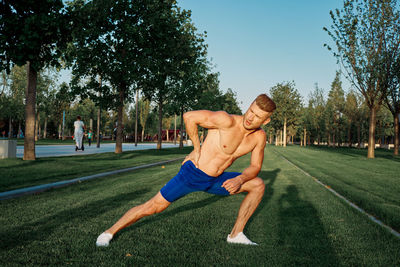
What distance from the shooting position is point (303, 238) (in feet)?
14.6

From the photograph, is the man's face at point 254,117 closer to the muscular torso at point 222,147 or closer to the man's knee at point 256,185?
the muscular torso at point 222,147

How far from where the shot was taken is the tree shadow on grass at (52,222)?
4.06m

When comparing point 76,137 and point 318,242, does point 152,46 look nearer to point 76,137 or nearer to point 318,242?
point 76,137

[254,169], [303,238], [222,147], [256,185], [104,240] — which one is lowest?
[303,238]

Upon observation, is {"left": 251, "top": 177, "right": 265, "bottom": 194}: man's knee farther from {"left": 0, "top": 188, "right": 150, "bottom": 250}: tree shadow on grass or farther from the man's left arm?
{"left": 0, "top": 188, "right": 150, "bottom": 250}: tree shadow on grass

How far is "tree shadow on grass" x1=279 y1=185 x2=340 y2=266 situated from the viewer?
3611 mm

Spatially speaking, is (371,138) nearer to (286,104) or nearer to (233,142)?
(233,142)

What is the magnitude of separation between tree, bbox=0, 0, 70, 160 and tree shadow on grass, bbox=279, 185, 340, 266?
9.06 m

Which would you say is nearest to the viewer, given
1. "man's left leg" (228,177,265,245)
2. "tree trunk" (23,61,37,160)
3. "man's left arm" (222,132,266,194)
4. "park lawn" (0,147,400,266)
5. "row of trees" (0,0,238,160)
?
"park lawn" (0,147,400,266)

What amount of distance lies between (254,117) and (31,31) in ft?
30.7

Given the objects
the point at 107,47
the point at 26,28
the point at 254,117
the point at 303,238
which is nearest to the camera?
the point at 254,117

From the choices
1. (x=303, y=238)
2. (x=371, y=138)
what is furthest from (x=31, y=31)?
(x=371, y=138)

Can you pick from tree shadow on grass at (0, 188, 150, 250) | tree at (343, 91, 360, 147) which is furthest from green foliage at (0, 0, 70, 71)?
tree at (343, 91, 360, 147)

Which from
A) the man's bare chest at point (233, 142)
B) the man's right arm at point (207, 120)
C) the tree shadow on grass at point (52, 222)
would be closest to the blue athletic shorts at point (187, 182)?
the man's right arm at point (207, 120)
